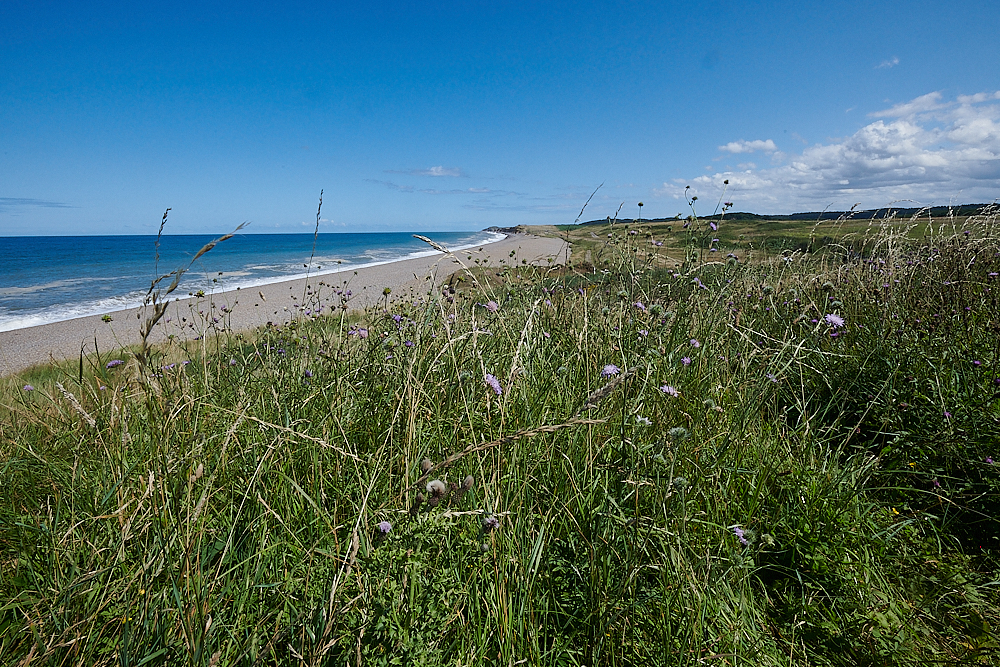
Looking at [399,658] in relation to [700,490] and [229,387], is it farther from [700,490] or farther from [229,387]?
[229,387]

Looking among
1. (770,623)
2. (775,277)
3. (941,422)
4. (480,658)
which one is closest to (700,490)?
(770,623)

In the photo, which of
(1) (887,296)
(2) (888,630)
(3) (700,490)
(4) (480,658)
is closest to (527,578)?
(4) (480,658)

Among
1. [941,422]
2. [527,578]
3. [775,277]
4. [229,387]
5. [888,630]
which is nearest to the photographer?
[527,578]

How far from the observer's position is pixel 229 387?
265cm

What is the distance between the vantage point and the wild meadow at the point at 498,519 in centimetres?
125

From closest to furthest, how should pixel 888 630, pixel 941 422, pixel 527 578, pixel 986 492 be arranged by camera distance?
pixel 527 578
pixel 888 630
pixel 986 492
pixel 941 422

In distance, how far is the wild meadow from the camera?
1.25m

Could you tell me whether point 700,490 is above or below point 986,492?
above

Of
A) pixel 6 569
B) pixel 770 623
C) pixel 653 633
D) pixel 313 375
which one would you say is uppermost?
pixel 313 375

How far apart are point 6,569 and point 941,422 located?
12.6 ft

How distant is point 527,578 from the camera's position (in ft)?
4.43

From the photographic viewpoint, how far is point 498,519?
1.44 metres

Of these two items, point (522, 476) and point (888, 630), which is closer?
point (888, 630)

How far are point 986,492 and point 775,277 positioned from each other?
9.80 feet
